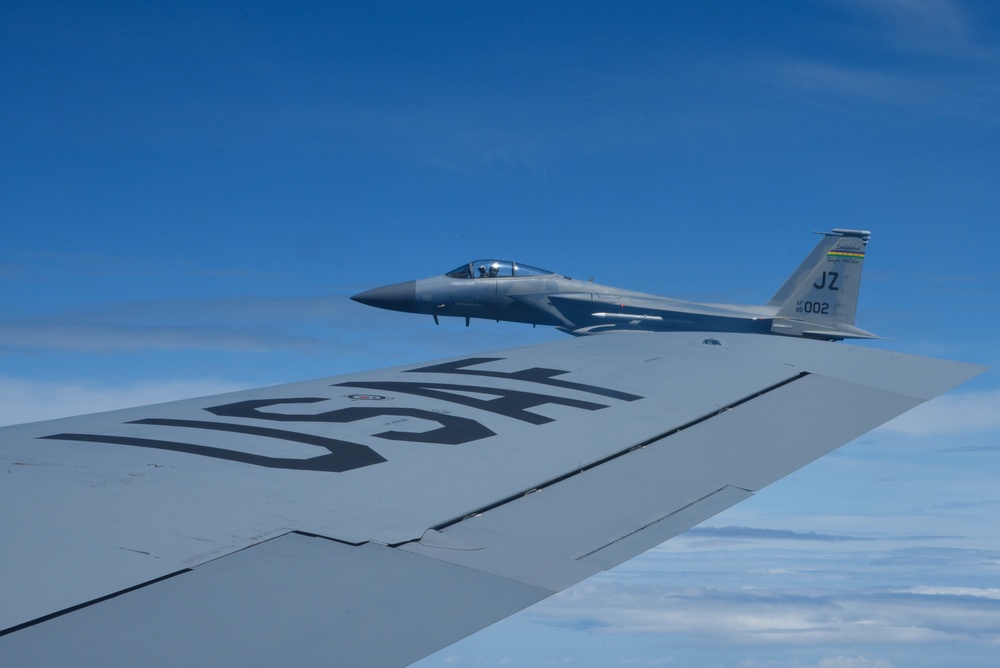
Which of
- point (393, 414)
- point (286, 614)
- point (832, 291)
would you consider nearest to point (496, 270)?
point (832, 291)

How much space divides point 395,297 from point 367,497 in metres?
17.8

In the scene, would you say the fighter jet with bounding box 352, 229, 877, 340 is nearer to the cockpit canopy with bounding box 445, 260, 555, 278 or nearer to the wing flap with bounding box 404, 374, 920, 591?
the cockpit canopy with bounding box 445, 260, 555, 278

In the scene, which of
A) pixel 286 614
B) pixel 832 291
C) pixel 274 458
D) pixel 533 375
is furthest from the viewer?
pixel 832 291

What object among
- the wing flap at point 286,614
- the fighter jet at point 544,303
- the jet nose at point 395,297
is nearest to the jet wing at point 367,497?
the wing flap at point 286,614

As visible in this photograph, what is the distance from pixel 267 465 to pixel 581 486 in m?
1.75

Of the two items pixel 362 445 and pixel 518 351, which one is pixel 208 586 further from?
pixel 518 351

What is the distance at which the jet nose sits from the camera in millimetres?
21562

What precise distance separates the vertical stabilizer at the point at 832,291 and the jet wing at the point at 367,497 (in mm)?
16264

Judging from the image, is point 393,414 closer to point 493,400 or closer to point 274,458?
point 493,400

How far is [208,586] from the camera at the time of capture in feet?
9.26

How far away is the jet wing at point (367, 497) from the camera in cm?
262

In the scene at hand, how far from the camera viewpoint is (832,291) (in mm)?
23359

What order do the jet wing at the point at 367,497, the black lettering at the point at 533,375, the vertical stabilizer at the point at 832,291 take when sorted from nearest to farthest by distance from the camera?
the jet wing at the point at 367,497 < the black lettering at the point at 533,375 < the vertical stabilizer at the point at 832,291

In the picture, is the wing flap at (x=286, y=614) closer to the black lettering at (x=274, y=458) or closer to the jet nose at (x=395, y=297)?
the black lettering at (x=274, y=458)
